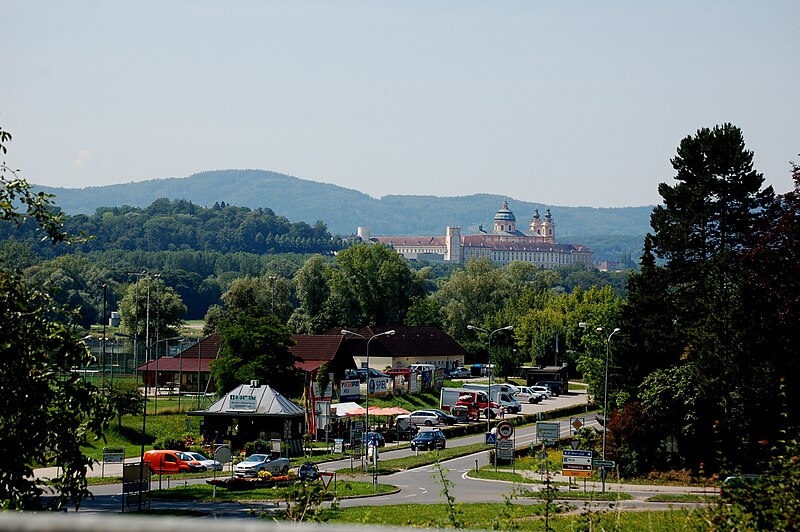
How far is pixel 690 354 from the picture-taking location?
45.8 meters

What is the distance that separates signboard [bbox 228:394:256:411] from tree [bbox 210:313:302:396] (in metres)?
10.3

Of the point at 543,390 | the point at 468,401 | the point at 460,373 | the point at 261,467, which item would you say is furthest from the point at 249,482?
the point at 460,373

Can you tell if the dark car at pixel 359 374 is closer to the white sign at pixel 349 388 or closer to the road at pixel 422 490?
the white sign at pixel 349 388

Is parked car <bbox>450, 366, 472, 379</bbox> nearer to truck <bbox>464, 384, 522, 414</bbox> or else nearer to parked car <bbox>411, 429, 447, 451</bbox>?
truck <bbox>464, 384, 522, 414</bbox>

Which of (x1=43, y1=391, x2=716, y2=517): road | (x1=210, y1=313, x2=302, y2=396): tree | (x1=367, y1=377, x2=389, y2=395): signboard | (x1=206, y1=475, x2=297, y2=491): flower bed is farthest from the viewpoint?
(x1=367, y1=377, x2=389, y2=395): signboard

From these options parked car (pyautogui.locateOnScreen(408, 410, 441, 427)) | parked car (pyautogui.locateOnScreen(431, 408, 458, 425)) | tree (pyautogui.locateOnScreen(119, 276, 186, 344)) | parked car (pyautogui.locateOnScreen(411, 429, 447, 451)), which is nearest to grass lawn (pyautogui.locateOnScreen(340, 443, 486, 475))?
parked car (pyautogui.locateOnScreen(411, 429, 447, 451))

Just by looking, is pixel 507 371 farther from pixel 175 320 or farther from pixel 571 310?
pixel 175 320

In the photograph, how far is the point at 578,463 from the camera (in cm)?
3812

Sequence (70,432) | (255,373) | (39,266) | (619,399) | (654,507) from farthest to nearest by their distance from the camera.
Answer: (39,266), (255,373), (619,399), (654,507), (70,432)

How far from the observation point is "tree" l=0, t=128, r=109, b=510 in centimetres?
1492

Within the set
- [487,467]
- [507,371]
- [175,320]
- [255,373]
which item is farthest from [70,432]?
[175,320]

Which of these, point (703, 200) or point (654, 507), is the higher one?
point (703, 200)

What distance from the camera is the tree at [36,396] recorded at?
14922 mm

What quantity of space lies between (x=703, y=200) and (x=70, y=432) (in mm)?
40429
